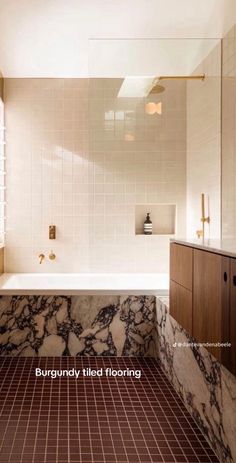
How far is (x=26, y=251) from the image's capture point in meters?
4.28

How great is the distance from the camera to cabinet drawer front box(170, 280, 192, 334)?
207 centimetres

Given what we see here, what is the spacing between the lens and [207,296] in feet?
5.85

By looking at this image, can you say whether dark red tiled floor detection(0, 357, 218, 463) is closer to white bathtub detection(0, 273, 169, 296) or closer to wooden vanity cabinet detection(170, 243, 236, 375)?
wooden vanity cabinet detection(170, 243, 236, 375)

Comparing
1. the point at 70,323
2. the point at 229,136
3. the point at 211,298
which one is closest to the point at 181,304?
the point at 211,298

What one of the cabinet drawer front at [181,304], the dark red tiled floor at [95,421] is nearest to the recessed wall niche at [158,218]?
the dark red tiled floor at [95,421]

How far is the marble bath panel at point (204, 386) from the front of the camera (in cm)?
173

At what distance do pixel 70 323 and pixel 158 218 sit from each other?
1514 mm

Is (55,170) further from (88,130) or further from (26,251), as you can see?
(26,251)

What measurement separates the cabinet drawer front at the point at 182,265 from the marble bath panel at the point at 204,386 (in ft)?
1.04

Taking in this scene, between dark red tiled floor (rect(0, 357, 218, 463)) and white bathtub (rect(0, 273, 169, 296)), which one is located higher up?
white bathtub (rect(0, 273, 169, 296))

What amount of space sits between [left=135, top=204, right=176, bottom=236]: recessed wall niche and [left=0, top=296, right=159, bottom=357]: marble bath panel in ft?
3.81

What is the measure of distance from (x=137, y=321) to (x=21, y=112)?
7.49ft

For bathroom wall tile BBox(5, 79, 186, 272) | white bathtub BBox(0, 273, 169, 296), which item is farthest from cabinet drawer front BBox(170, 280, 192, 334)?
bathroom wall tile BBox(5, 79, 186, 272)

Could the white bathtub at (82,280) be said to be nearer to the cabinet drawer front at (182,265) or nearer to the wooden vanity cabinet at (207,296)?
the cabinet drawer front at (182,265)
